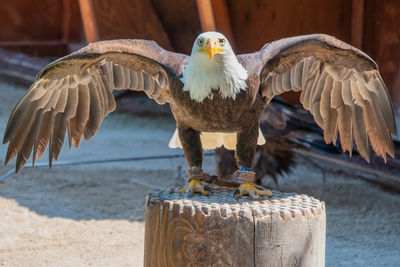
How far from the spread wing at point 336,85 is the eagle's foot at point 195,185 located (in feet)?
1.96

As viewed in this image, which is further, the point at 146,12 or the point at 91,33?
the point at 146,12

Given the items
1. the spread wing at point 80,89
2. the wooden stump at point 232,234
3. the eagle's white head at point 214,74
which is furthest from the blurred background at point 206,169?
the eagle's white head at point 214,74

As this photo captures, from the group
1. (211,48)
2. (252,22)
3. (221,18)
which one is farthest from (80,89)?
(252,22)

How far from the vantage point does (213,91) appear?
2914mm

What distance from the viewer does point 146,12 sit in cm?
636

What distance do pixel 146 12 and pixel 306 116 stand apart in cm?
224

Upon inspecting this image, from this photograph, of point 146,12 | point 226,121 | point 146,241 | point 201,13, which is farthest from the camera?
point 146,12

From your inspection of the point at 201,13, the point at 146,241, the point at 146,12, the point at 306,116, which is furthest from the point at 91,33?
the point at 146,241

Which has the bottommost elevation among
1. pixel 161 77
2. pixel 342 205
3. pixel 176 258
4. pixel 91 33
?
pixel 342 205

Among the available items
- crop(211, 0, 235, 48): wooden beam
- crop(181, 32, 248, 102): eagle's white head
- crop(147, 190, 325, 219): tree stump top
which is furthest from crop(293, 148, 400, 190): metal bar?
crop(181, 32, 248, 102): eagle's white head

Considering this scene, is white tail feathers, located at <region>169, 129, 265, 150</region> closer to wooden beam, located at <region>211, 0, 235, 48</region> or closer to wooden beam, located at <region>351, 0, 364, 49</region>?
wooden beam, located at <region>211, 0, 235, 48</region>

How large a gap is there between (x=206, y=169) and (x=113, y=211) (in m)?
1.90

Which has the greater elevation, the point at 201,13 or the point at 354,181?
the point at 201,13

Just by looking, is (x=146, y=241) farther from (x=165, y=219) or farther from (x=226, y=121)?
(x=226, y=121)
